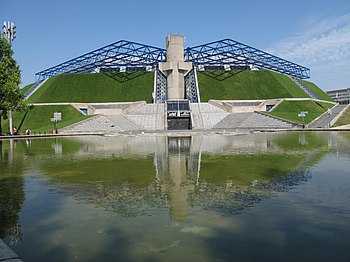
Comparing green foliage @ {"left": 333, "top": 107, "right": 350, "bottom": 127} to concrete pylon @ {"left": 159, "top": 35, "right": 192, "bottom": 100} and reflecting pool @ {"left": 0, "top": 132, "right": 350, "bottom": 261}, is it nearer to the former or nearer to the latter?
concrete pylon @ {"left": 159, "top": 35, "right": 192, "bottom": 100}

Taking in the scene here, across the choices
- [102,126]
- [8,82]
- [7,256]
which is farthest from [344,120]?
[7,256]

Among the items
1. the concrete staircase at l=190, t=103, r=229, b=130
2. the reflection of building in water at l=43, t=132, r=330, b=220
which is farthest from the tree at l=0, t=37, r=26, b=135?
the reflection of building in water at l=43, t=132, r=330, b=220

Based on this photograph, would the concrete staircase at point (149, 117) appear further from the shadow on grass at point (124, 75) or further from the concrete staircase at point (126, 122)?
the shadow on grass at point (124, 75)

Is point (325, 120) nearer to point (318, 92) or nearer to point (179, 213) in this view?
point (318, 92)

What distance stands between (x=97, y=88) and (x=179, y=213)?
8816 centimetres

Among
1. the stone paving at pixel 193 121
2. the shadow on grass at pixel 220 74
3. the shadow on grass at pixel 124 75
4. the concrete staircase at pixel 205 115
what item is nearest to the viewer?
the stone paving at pixel 193 121

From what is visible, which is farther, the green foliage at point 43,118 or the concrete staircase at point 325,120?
the green foliage at point 43,118

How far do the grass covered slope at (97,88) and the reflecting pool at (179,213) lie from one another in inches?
2858

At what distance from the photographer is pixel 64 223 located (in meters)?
9.20

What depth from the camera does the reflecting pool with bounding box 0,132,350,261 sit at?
7.18 m

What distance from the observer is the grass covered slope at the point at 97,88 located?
88188 millimetres

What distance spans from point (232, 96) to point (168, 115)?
2424cm

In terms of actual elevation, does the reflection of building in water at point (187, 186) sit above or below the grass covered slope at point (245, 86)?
below

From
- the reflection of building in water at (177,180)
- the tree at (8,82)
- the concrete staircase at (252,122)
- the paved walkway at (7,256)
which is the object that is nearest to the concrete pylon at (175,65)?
the concrete staircase at (252,122)
